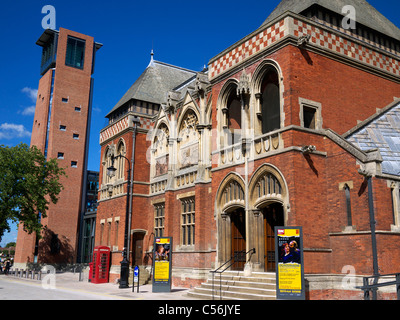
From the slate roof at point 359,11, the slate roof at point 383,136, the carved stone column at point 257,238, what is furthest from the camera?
the slate roof at point 359,11

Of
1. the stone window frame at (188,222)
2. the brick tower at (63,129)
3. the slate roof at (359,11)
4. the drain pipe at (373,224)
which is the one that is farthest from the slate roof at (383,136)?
the brick tower at (63,129)

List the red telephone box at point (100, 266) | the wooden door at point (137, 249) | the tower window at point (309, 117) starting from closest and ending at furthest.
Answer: the tower window at point (309, 117), the red telephone box at point (100, 266), the wooden door at point (137, 249)

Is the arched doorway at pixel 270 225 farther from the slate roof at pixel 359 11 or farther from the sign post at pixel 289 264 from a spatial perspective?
the slate roof at pixel 359 11

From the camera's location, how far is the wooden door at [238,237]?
709 inches

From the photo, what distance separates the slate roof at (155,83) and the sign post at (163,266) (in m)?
13.0

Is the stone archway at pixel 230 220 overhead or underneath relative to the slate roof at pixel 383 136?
underneath

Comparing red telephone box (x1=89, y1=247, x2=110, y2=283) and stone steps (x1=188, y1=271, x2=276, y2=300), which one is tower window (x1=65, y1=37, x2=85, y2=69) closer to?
red telephone box (x1=89, y1=247, x2=110, y2=283)

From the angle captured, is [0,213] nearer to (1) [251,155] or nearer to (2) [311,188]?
(1) [251,155]

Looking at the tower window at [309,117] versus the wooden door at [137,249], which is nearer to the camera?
the tower window at [309,117]

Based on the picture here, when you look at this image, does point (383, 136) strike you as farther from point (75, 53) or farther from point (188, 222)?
point (75, 53)

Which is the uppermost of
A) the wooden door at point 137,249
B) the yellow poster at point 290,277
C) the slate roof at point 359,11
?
the slate roof at point 359,11

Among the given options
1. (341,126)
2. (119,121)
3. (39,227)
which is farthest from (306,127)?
(39,227)

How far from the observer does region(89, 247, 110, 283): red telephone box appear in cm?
2617

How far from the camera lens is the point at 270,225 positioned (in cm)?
1672
